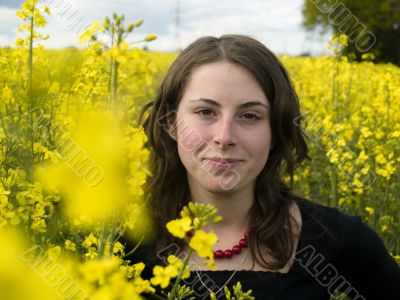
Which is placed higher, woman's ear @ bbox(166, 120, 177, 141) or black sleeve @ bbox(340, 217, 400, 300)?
woman's ear @ bbox(166, 120, 177, 141)

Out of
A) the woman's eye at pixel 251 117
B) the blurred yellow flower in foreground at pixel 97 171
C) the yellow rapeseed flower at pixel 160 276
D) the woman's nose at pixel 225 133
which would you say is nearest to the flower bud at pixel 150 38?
the blurred yellow flower in foreground at pixel 97 171

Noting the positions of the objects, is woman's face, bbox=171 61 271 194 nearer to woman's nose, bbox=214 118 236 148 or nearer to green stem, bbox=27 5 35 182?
woman's nose, bbox=214 118 236 148

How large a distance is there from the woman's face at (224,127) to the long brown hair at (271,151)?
9cm

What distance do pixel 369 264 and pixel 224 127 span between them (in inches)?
36.0

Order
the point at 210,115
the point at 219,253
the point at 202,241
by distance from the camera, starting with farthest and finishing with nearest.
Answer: the point at 219,253, the point at 210,115, the point at 202,241

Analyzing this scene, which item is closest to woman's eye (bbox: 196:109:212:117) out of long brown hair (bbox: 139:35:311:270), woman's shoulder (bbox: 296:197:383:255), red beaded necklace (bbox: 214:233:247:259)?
long brown hair (bbox: 139:35:311:270)

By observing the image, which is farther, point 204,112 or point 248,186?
point 248,186

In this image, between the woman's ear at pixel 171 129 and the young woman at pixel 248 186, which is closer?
the young woman at pixel 248 186

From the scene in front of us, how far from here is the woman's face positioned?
5.76 feet

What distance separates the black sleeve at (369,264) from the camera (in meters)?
2.14

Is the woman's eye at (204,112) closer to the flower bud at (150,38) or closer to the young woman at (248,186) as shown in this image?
the young woman at (248,186)

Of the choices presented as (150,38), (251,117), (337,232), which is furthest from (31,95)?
(337,232)

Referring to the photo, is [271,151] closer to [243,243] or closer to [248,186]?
[248,186]

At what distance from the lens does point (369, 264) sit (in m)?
2.14
